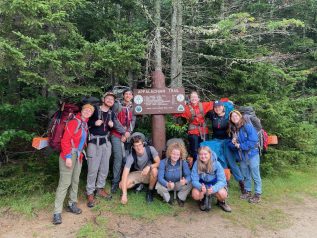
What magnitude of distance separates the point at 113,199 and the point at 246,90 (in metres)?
5.79

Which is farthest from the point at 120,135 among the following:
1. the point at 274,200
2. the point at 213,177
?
the point at 274,200

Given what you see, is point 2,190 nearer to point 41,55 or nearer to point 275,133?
point 41,55

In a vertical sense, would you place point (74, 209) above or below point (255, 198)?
above

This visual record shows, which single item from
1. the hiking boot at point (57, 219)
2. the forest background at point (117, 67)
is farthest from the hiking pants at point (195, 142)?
the hiking boot at point (57, 219)

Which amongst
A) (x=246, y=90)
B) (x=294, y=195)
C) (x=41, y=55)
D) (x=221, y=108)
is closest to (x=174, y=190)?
(x=221, y=108)

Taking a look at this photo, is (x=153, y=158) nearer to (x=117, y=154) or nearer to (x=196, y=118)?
(x=117, y=154)

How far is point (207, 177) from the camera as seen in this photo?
6.70 m

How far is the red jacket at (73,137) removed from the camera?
6.03 metres

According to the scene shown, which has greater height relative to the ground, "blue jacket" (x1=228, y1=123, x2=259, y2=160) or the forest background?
the forest background

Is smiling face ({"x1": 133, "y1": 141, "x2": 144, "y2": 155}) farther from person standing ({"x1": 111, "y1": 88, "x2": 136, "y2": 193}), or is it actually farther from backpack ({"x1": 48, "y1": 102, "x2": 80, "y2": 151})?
backpack ({"x1": 48, "y1": 102, "x2": 80, "y2": 151})

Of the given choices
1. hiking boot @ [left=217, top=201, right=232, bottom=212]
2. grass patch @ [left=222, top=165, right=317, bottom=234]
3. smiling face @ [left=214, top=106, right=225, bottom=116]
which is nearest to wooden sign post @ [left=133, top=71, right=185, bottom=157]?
smiling face @ [left=214, top=106, right=225, bottom=116]

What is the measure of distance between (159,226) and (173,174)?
1.15 metres

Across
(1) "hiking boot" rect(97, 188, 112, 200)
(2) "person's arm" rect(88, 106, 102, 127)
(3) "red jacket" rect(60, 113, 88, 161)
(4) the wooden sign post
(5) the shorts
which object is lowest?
(1) "hiking boot" rect(97, 188, 112, 200)

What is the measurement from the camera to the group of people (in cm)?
630
